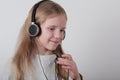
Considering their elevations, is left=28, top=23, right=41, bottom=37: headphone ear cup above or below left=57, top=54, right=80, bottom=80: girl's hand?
above

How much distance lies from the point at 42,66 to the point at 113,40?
1.39 ft

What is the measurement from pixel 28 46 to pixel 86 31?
13.4 inches

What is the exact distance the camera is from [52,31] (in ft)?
3.77

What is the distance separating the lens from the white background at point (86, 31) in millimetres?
1394

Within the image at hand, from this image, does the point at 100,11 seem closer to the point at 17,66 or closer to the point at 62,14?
the point at 62,14

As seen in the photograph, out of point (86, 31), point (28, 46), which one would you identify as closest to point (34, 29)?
point (28, 46)

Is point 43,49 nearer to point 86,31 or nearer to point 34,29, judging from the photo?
point 34,29

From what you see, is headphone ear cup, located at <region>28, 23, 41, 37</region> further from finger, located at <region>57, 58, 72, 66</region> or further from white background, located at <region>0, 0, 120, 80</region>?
white background, located at <region>0, 0, 120, 80</region>

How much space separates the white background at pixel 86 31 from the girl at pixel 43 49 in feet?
0.55

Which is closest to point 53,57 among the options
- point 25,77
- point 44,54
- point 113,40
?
point 44,54

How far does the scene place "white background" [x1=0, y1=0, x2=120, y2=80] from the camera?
1.39 meters

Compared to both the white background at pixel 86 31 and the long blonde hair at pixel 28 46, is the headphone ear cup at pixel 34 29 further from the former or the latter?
the white background at pixel 86 31

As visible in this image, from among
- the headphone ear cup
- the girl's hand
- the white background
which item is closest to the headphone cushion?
the headphone ear cup

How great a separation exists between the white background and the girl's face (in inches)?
9.5
